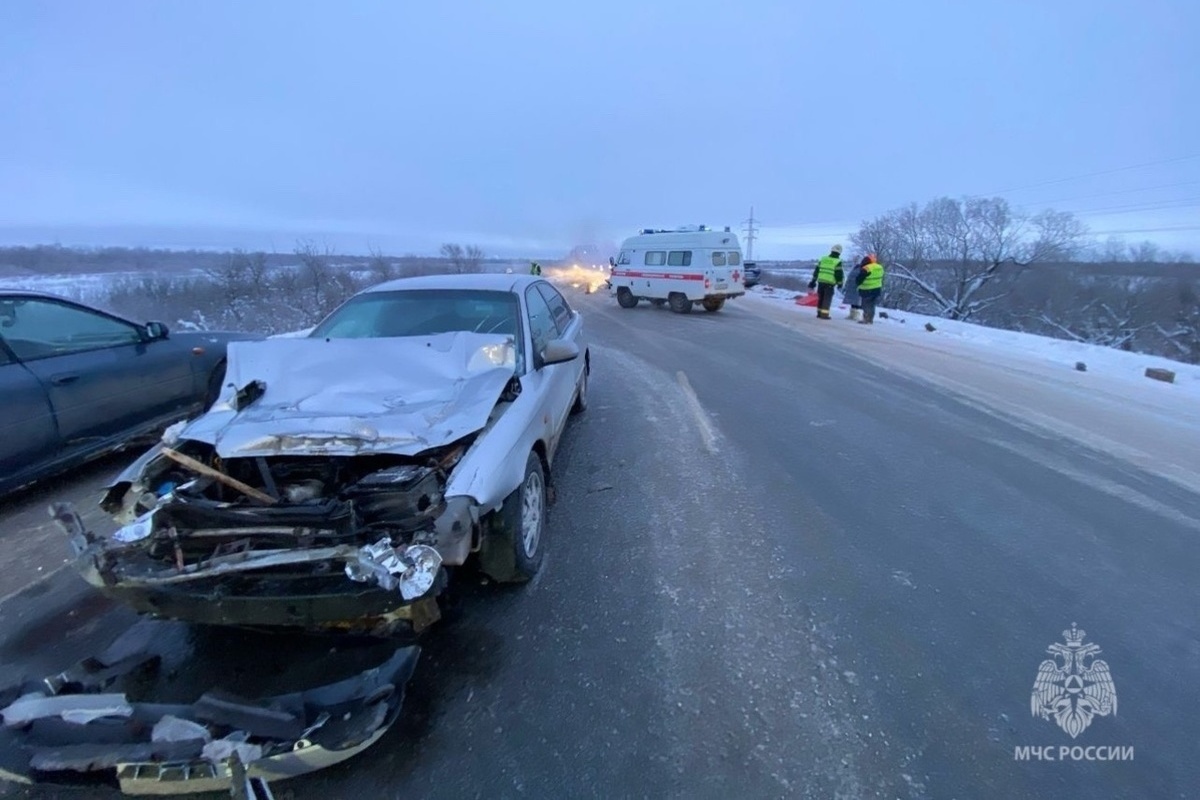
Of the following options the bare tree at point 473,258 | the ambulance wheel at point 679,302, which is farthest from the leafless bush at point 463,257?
the ambulance wheel at point 679,302

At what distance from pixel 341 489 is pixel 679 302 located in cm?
1547

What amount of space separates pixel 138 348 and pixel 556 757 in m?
5.13

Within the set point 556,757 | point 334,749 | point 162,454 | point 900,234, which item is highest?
point 900,234

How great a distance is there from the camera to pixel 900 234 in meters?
37.2

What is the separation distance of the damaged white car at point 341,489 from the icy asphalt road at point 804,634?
0.48 meters

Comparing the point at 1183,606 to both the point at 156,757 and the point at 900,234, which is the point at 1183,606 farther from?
the point at 900,234

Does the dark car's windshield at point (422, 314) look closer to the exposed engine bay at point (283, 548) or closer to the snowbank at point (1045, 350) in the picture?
the exposed engine bay at point (283, 548)

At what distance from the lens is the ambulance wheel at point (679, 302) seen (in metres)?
16.9


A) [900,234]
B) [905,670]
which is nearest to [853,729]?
[905,670]

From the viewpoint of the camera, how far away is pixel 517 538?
9.09ft

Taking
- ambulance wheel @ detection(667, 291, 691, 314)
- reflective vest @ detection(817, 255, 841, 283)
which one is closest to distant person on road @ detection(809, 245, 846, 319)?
reflective vest @ detection(817, 255, 841, 283)

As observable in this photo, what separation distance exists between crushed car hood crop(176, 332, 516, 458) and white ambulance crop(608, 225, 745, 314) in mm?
13516

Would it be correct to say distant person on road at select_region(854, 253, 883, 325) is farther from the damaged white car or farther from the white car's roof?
the damaged white car

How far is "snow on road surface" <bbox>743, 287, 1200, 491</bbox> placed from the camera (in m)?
5.46
